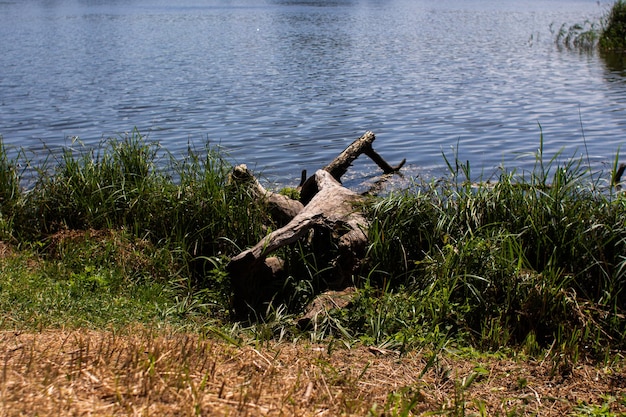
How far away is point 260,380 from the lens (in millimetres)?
4113

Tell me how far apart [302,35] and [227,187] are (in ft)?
90.3

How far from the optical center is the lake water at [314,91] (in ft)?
46.0

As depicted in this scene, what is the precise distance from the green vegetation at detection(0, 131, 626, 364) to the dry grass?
0.32m

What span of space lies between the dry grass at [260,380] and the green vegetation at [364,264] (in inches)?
12.5

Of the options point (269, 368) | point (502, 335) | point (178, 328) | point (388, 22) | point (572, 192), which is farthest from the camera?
point (388, 22)

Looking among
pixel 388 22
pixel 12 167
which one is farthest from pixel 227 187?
pixel 388 22

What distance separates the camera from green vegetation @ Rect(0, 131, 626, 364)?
5.70m

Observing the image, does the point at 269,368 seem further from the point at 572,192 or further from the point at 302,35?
the point at 302,35

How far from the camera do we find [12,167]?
8.88 m

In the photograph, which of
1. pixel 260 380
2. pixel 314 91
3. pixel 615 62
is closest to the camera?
pixel 260 380

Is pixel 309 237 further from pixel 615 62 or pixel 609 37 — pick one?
pixel 609 37

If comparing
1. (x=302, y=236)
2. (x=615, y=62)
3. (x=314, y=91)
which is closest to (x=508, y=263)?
(x=302, y=236)

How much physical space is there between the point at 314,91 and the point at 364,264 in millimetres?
13616

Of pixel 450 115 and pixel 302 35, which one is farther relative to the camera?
pixel 302 35
